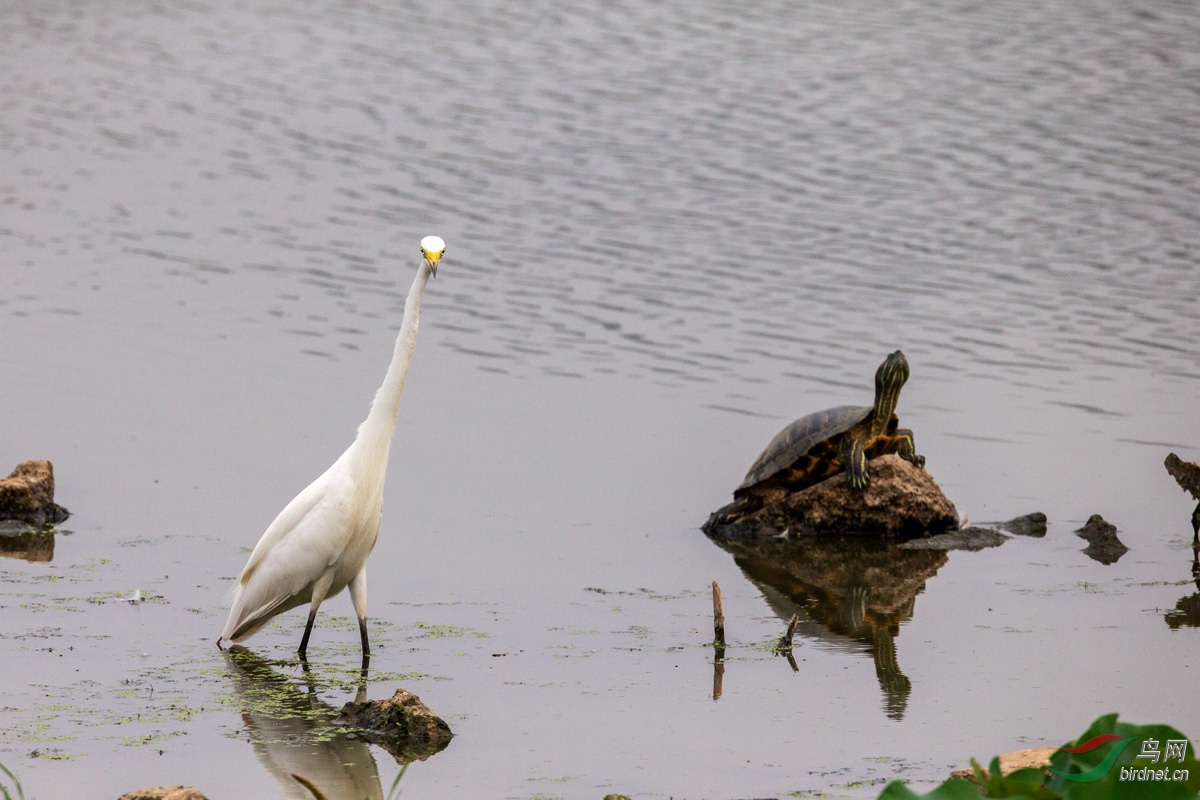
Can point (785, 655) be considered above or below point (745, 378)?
below

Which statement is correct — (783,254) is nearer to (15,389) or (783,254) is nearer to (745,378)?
(745,378)

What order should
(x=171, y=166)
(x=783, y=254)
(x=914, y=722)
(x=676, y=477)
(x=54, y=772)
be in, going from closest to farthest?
(x=54, y=772) < (x=914, y=722) < (x=676, y=477) < (x=783, y=254) < (x=171, y=166)

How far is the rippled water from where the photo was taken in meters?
7.95

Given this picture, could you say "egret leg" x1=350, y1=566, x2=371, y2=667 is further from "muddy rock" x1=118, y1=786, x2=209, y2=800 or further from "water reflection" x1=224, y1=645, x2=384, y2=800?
"muddy rock" x1=118, y1=786, x2=209, y2=800

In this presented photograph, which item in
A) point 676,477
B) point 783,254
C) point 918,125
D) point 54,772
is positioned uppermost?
point 918,125

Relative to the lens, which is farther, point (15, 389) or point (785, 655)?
point (15, 389)

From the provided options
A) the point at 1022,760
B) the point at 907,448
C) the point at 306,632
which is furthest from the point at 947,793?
the point at 907,448

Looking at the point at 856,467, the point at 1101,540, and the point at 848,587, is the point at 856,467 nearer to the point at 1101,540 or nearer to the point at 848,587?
the point at 848,587

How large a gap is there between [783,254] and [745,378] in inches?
187

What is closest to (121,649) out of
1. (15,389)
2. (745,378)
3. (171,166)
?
(15,389)

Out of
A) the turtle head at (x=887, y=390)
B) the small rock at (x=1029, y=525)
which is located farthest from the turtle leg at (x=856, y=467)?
the small rock at (x=1029, y=525)

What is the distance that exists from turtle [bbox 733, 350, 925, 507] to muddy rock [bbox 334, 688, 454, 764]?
515 cm

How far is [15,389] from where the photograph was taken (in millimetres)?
14141

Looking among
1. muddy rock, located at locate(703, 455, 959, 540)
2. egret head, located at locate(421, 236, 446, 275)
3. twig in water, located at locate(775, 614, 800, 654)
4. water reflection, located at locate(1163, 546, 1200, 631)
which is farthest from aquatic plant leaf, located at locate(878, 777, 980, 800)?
muddy rock, located at locate(703, 455, 959, 540)
